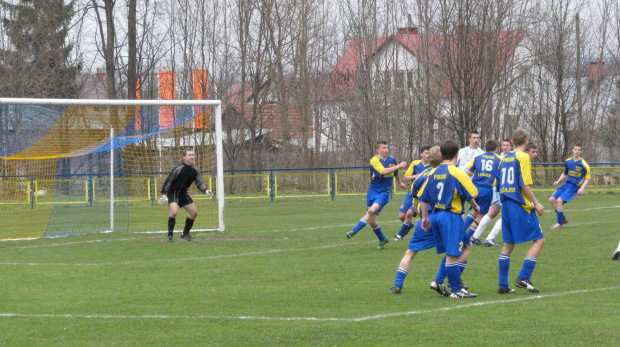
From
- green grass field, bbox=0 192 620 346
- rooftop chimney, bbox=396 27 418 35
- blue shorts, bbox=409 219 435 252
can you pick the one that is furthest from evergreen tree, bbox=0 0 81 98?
blue shorts, bbox=409 219 435 252

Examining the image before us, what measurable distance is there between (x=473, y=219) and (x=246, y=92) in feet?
97.1

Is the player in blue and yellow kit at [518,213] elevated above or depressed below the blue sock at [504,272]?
above

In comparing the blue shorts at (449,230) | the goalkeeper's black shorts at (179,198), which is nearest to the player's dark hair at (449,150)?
the blue shorts at (449,230)

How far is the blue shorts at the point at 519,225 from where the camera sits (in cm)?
898

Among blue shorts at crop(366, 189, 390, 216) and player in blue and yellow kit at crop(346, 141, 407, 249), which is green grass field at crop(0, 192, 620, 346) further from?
blue shorts at crop(366, 189, 390, 216)

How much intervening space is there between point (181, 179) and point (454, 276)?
28.1 feet

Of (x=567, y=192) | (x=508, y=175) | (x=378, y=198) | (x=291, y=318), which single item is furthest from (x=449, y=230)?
(x=567, y=192)

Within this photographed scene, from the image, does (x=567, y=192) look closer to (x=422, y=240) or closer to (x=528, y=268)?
(x=528, y=268)

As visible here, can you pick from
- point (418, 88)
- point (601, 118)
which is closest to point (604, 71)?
point (601, 118)

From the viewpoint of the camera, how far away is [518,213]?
902 cm

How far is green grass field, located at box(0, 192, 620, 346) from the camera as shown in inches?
278

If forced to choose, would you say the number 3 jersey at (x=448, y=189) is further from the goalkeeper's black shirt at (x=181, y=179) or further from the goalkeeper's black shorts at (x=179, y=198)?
the goalkeeper's black shorts at (x=179, y=198)

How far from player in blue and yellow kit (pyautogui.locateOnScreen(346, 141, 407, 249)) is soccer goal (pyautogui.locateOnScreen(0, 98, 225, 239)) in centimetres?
504

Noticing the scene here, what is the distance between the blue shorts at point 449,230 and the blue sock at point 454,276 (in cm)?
16
